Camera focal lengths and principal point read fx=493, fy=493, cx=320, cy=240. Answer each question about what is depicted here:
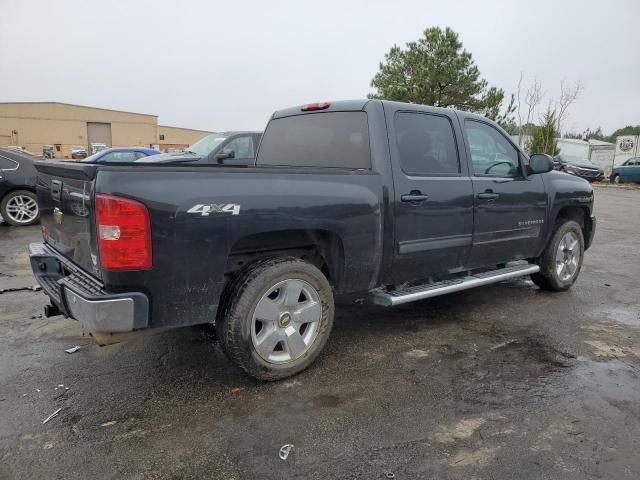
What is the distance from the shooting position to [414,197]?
3.77 metres

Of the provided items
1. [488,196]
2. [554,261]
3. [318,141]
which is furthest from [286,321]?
[554,261]

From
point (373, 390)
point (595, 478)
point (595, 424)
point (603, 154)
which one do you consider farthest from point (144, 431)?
point (603, 154)

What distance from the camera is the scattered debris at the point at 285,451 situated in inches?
98.5

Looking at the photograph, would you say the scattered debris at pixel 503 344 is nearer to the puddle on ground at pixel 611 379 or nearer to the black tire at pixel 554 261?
the puddle on ground at pixel 611 379

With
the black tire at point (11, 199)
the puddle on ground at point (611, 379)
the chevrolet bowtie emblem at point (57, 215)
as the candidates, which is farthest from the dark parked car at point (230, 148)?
the puddle on ground at point (611, 379)

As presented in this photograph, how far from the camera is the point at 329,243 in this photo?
350 centimetres

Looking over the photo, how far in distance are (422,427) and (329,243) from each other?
4.46 ft

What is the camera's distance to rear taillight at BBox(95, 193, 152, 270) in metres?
2.54

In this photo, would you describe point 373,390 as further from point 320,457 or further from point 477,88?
point 477,88

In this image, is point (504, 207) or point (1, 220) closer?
point (504, 207)

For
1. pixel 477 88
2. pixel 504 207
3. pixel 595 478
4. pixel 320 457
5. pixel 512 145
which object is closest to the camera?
pixel 595 478

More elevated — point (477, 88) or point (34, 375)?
point (477, 88)

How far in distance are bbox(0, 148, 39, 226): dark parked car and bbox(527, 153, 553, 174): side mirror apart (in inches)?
343

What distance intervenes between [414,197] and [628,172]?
29.5m
